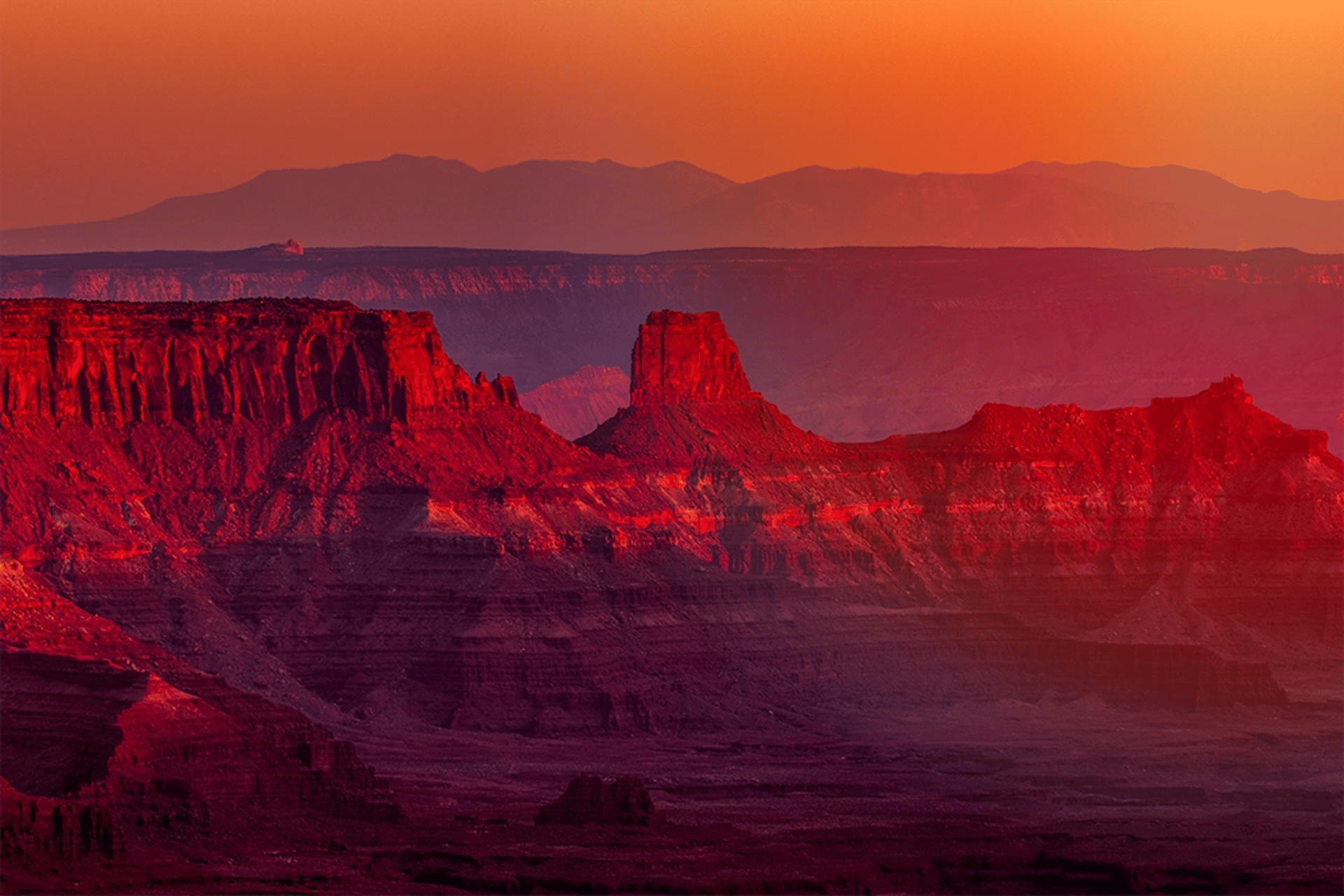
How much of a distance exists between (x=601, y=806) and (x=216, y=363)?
161ft

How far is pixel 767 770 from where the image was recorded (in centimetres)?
16538

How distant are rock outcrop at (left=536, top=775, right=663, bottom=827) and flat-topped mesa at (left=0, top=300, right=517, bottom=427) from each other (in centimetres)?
4334

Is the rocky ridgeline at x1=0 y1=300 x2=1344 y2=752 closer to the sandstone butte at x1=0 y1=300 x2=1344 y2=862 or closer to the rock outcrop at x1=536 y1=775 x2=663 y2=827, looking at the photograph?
the sandstone butte at x1=0 y1=300 x2=1344 y2=862

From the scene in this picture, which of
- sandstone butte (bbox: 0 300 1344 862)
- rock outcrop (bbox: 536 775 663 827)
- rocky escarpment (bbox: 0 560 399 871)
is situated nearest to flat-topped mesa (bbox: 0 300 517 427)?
sandstone butte (bbox: 0 300 1344 862)

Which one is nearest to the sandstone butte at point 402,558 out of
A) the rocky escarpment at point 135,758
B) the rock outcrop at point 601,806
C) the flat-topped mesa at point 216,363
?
the flat-topped mesa at point 216,363

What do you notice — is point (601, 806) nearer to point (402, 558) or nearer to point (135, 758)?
point (135, 758)

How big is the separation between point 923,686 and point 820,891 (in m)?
60.3

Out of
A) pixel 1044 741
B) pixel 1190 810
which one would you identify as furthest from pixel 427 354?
pixel 1190 810

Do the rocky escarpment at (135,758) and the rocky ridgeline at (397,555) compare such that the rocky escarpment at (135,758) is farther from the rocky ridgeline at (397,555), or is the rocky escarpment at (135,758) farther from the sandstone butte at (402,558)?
the rocky ridgeline at (397,555)

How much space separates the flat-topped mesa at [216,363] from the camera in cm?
17888

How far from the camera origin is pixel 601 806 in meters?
141

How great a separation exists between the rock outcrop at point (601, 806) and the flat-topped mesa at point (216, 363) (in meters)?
43.3

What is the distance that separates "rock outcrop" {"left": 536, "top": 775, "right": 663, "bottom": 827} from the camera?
141125 mm

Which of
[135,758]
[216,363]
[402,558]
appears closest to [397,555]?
[402,558]
